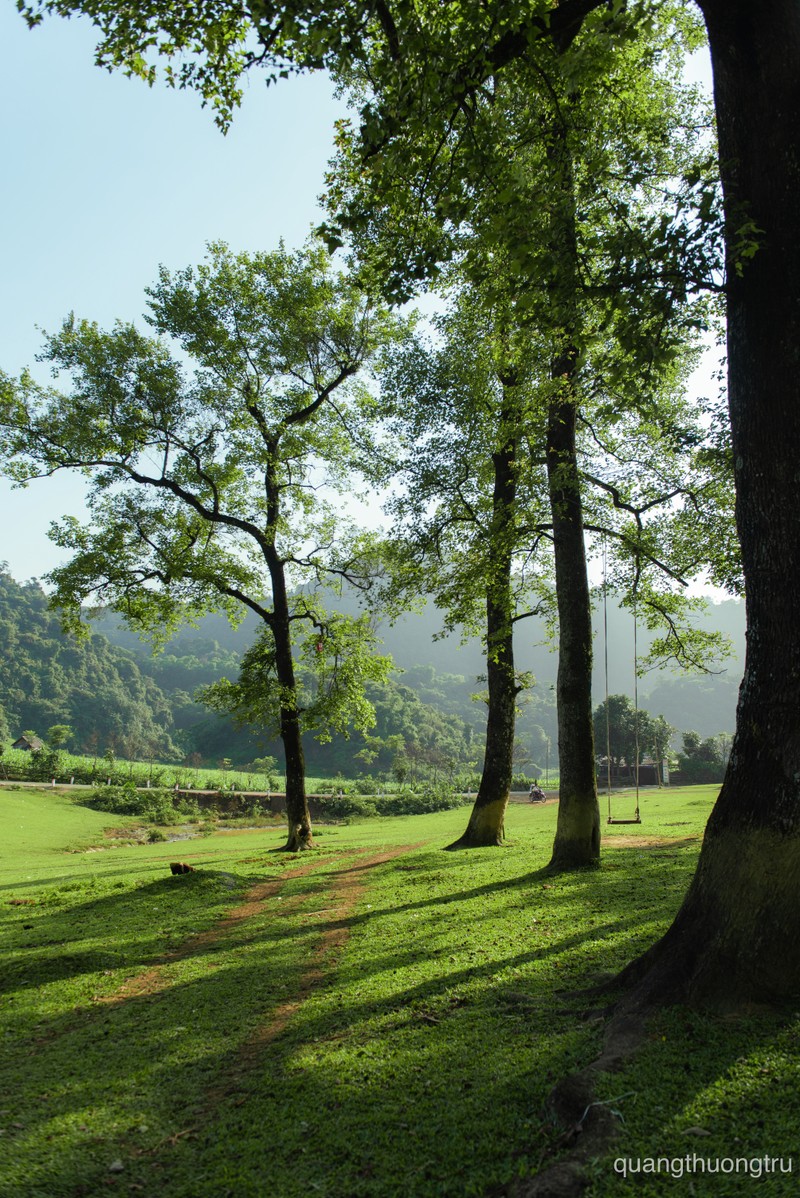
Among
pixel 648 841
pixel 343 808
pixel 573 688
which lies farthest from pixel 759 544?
pixel 343 808

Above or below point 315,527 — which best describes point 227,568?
below

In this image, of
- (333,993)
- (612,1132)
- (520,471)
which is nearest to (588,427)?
(520,471)

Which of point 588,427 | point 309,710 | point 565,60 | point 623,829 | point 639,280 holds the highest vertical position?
point 588,427

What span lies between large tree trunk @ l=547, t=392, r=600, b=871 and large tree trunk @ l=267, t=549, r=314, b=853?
9.21 metres

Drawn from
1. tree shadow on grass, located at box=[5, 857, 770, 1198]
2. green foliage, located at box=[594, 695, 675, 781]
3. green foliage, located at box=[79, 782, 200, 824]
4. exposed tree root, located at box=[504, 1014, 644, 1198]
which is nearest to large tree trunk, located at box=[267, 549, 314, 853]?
tree shadow on grass, located at box=[5, 857, 770, 1198]

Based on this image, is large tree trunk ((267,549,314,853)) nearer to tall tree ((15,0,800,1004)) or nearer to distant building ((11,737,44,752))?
tall tree ((15,0,800,1004))

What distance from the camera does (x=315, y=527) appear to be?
68.6 ft

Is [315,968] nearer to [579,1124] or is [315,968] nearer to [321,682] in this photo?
[579,1124]

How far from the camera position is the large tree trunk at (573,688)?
10.8 metres

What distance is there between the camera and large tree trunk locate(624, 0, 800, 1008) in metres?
3.98

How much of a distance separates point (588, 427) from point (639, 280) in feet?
30.7

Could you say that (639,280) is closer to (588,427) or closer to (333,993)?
(333,993)

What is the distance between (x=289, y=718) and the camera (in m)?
18.9

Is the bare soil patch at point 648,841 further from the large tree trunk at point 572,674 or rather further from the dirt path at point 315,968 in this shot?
the dirt path at point 315,968
